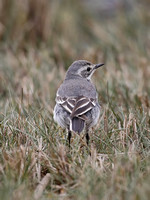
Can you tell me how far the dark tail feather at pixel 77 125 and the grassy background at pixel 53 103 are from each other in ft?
0.41

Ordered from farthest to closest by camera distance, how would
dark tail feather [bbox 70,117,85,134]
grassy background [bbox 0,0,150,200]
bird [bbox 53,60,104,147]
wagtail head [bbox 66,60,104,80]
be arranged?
wagtail head [bbox 66,60,104,80] < bird [bbox 53,60,104,147] < dark tail feather [bbox 70,117,85,134] < grassy background [bbox 0,0,150,200]

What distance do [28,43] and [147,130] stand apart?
566 cm

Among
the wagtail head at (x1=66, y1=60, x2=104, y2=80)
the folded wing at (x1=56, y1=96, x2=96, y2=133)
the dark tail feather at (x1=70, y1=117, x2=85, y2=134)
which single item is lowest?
the dark tail feather at (x1=70, y1=117, x2=85, y2=134)

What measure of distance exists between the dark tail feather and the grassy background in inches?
4.9

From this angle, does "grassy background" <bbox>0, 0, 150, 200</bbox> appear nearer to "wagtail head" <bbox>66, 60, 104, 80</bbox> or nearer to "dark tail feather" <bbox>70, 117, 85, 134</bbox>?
"dark tail feather" <bbox>70, 117, 85, 134</bbox>

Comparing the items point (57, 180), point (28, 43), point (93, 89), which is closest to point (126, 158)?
point (57, 180)

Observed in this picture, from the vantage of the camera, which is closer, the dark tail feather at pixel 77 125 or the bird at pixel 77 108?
the dark tail feather at pixel 77 125

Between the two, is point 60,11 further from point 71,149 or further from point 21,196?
point 21,196

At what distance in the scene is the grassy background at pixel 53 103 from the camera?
13.6 feet

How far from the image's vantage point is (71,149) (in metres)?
5.02

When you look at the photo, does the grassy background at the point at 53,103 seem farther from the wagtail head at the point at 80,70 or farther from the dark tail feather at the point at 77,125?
the wagtail head at the point at 80,70

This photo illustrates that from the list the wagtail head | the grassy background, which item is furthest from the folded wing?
the wagtail head

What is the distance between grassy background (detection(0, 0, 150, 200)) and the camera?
163 inches

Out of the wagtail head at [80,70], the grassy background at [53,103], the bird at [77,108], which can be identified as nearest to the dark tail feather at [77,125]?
the bird at [77,108]
